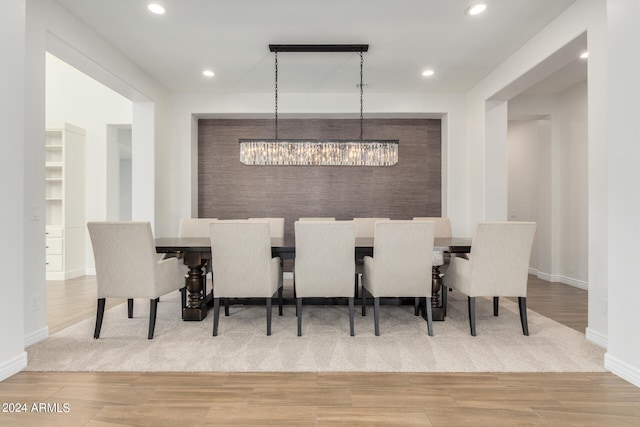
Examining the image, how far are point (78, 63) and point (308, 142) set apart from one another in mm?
2400

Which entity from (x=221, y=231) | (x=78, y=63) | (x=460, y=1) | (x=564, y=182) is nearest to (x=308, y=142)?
(x=221, y=231)

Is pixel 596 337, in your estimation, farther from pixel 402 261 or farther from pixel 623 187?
pixel 402 261

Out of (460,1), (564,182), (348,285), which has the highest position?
(460,1)

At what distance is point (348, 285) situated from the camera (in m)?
2.79

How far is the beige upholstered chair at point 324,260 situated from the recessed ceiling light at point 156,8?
2221mm

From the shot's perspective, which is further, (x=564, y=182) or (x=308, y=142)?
(x=564, y=182)

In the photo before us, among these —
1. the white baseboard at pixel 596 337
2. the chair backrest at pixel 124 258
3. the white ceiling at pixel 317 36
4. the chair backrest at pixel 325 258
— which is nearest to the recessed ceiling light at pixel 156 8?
the white ceiling at pixel 317 36

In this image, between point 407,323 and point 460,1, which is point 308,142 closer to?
point 460,1

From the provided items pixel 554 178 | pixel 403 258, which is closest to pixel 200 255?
pixel 403 258

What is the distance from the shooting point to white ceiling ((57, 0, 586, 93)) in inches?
115

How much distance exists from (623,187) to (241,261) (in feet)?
8.51

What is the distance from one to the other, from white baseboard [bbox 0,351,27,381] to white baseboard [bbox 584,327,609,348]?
13.0ft

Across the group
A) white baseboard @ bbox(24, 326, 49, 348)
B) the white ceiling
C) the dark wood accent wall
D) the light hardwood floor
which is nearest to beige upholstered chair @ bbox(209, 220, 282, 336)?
the light hardwood floor

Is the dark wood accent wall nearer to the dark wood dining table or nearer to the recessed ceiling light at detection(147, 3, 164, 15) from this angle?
the dark wood dining table
